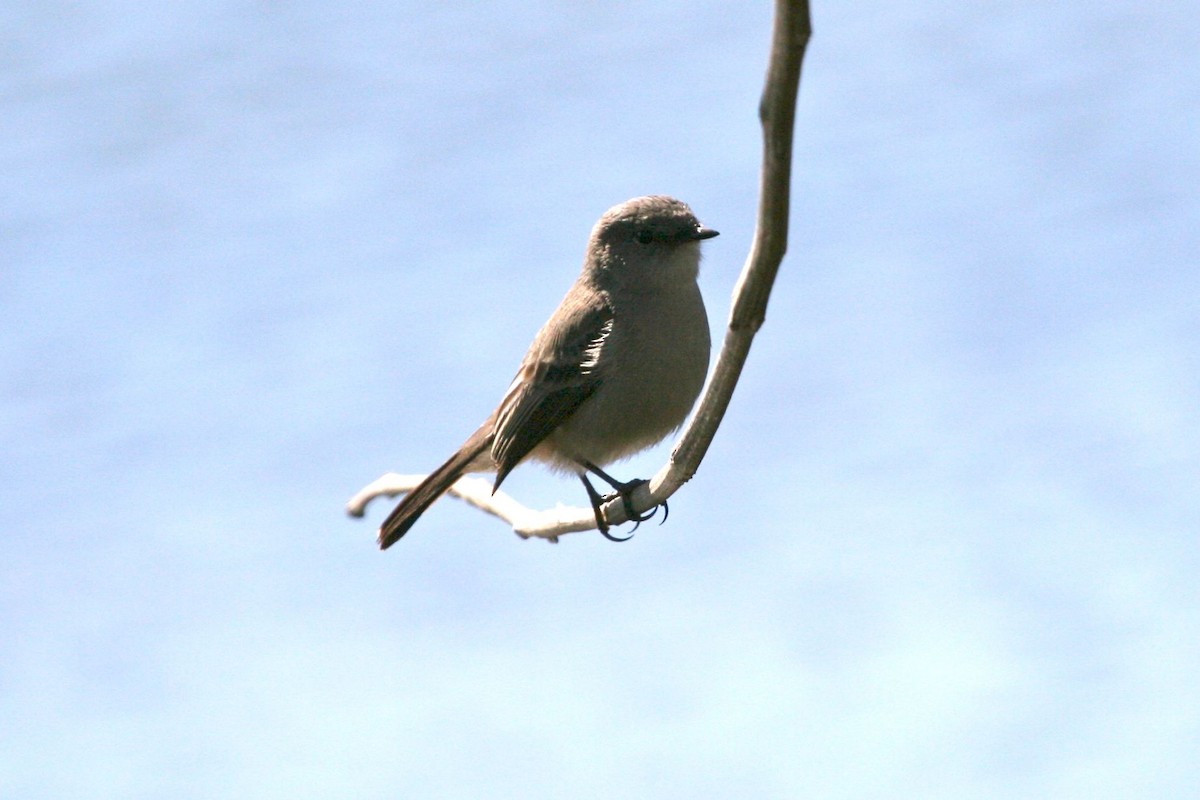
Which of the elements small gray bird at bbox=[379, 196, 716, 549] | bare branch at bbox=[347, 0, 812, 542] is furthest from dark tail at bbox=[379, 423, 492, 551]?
bare branch at bbox=[347, 0, 812, 542]

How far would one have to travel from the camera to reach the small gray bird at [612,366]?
5465 millimetres

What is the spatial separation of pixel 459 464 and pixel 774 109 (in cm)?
383

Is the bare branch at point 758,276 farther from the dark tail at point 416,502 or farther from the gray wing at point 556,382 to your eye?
the dark tail at point 416,502

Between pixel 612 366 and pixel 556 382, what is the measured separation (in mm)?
286

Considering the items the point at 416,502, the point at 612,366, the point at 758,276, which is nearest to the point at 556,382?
the point at 612,366

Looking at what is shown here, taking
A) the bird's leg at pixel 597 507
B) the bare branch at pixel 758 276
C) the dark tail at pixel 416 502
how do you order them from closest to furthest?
the bare branch at pixel 758 276 < the bird's leg at pixel 597 507 < the dark tail at pixel 416 502

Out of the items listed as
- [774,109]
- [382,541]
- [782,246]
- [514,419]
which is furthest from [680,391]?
[774,109]

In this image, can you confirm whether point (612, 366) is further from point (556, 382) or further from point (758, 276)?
point (758, 276)

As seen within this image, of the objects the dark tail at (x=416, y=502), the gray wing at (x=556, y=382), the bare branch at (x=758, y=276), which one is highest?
the bare branch at (x=758, y=276)

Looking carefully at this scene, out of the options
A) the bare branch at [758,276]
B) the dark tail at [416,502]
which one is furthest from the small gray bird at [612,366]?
the bare branch at [758,276]

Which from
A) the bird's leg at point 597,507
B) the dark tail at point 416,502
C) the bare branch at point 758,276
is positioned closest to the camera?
the bare branch at point 758,276

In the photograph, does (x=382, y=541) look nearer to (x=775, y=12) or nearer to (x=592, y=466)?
(x=592, y=466)

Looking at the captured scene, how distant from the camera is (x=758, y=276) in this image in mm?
2742

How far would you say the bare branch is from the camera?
87.4 inches
